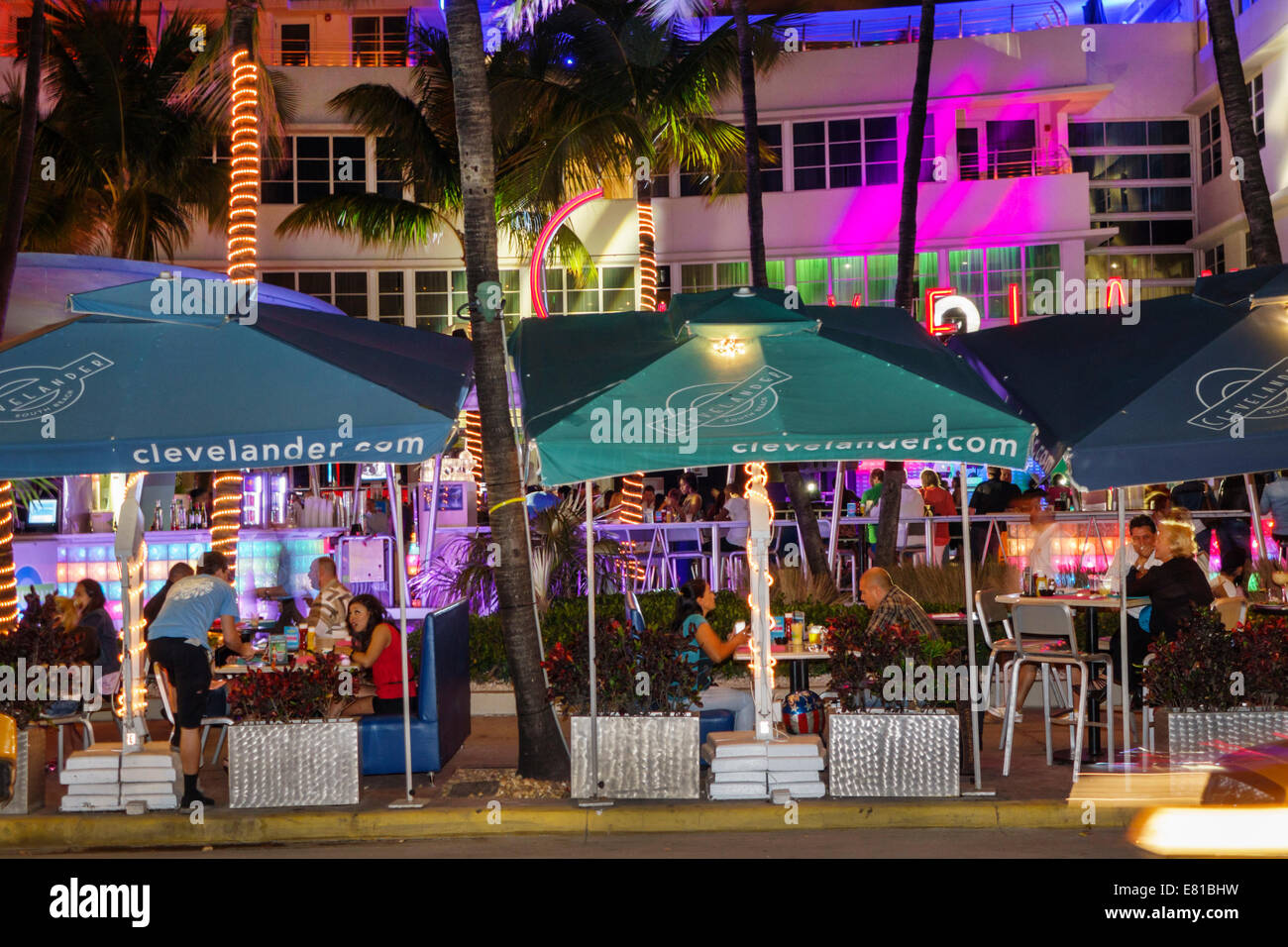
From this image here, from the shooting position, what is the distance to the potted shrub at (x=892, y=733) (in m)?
9.22

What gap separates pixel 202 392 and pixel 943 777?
5798mm

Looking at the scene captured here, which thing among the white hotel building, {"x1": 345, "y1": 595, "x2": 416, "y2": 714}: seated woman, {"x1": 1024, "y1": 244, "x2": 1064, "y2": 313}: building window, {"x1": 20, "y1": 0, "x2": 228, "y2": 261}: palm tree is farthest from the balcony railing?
{"x1": 345, "y1": 595, "x2": 416, "y2": 714}: seated woman

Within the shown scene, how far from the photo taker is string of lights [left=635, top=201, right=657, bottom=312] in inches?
760

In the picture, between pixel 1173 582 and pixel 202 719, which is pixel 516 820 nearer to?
pixel 202 719

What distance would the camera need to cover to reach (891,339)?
989 cm

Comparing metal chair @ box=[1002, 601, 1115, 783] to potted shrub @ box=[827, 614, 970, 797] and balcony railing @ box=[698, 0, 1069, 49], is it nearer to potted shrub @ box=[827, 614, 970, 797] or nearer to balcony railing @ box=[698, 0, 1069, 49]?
potted shrub @ box=[827, 614, 970, 797]

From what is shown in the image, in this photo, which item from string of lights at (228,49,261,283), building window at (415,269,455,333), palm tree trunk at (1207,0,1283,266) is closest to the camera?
palm tree trunk at (1207,0,1283,266)

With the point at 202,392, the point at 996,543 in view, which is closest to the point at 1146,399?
the point at 202,392

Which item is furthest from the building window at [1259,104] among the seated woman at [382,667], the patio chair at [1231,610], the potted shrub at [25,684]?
the potted shrub at [25,684]

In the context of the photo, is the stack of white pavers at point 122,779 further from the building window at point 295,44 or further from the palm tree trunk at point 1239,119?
the building window at point 295,44

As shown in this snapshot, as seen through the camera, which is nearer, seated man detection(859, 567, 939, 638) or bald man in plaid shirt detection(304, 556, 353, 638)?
seated man detection(859, 567, 939, 638)

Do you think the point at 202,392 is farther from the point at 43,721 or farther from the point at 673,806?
the point at 673,806

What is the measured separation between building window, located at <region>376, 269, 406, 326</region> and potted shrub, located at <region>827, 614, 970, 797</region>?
64.5 ft

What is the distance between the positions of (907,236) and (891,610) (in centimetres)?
916
